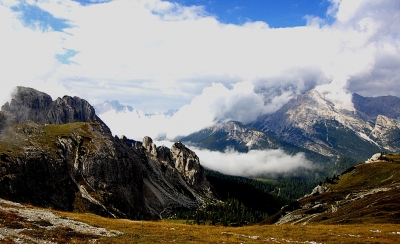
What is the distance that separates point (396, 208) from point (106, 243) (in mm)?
92466

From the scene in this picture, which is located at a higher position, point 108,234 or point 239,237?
point 108,234

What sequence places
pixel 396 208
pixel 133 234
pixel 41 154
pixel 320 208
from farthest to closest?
pixel 41 154, pixel 320 208, pixel 396 208, pixel 133 234

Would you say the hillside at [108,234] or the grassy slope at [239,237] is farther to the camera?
the grassy slope at [239,237]

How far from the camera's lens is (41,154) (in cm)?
18275

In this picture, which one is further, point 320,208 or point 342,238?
point 320,208

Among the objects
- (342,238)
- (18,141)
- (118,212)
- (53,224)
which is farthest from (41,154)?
(342,238)

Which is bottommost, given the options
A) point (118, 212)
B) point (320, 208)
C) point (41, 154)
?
point (118, 212)

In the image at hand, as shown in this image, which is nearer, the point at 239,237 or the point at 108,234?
the point at 108,234

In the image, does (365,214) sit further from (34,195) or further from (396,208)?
(34,195)

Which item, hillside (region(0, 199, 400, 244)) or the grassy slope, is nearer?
hillside (region(0, 199, 400, 244))

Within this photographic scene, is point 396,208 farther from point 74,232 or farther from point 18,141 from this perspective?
point 18,141

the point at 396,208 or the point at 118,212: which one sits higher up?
the point at 396,208

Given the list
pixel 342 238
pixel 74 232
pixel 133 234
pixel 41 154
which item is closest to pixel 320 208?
pixel 342 238

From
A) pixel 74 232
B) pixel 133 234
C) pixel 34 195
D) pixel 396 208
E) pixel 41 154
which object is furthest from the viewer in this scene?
pixel 41 154
